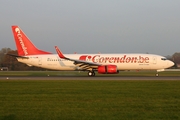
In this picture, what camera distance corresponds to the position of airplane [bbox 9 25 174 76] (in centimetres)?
3903

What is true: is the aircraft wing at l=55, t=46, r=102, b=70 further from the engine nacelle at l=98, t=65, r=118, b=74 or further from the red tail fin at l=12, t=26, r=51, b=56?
the red tail fin at l=12, t=26, r=51, b=56

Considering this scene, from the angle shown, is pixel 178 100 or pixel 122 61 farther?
pixel 122 61

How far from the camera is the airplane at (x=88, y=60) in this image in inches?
1537

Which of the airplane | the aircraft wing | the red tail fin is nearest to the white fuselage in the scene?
the airplane

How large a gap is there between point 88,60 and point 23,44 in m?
9.61

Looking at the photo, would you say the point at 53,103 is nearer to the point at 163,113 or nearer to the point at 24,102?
the point at 24,102

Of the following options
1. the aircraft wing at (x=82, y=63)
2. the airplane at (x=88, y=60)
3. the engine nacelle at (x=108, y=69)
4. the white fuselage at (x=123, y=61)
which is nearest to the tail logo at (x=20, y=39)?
the airplane at (x=88, y=60)

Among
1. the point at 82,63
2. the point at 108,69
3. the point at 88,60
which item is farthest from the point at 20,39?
the point at 108,69

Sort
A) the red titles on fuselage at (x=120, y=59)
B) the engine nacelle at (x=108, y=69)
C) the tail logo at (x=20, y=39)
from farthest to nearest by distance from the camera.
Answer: the tail logo at (x=20, y=39) → the red titles on fuselage at (x=120, y=59) → the engine nacelle at (x=108, y=69)

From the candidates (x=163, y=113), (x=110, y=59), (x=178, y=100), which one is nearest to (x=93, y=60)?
(x=110, y=59)

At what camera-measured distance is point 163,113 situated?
10898 millimetres

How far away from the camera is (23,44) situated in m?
43.2

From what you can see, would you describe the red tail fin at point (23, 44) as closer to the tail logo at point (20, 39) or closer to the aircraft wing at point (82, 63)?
the tail logo at point (20, 39)

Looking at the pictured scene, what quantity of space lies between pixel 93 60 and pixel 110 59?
241cm
